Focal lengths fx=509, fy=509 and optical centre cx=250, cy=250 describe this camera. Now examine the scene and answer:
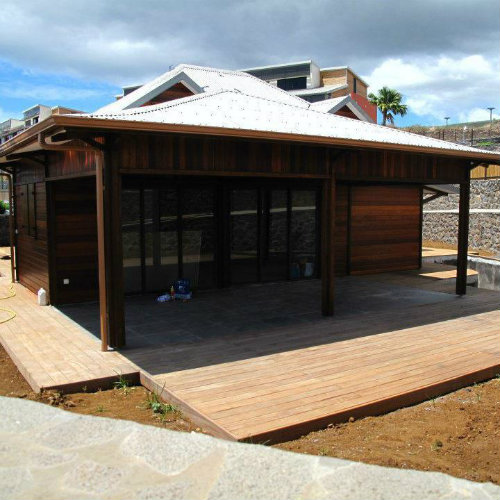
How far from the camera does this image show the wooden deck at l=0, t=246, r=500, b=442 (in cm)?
405

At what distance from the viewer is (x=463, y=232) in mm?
9094

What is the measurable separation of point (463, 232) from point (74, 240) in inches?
265

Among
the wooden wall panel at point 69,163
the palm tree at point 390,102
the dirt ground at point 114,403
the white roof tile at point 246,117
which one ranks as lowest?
the dirt ground at point 114,403

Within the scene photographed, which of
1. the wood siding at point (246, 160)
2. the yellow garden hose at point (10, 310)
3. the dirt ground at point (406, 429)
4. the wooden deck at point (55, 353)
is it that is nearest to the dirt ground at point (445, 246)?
the wood siding at point (246, 160)

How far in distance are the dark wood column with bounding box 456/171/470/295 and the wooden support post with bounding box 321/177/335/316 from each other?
118 inches

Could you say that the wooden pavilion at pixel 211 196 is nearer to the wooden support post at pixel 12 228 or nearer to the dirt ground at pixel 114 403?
the wooden support post at pixel 12 228

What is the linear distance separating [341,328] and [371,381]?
6.89 ft

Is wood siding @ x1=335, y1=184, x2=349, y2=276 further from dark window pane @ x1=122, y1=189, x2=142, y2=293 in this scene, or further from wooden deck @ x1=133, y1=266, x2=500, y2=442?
dark window pane @ x1=122, y1=189, x2=142, y2=293

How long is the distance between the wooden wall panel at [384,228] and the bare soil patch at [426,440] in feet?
25.5

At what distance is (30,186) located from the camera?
30.8ft

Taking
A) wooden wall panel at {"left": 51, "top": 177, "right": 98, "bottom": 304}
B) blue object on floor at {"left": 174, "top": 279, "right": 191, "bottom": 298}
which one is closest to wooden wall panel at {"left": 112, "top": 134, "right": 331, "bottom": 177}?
wooden wall panel at {"left": 51, "top": 177, "right": 98, "bottom": 304}

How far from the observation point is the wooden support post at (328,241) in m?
7.28

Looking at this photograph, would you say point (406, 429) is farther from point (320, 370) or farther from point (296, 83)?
point (296, 83)

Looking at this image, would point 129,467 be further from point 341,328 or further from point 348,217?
point 348,217
